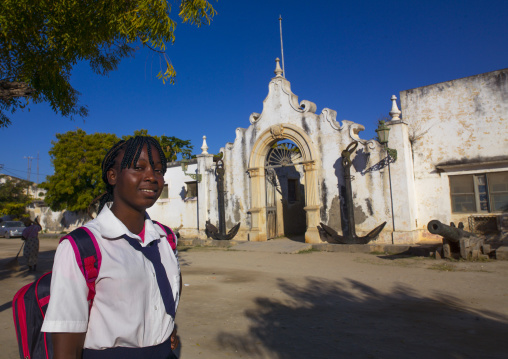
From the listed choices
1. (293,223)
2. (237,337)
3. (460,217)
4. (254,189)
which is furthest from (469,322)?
(293,223)

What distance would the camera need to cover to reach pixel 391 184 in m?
13.2

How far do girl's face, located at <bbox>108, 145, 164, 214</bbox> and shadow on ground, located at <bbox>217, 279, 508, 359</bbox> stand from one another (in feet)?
9.81

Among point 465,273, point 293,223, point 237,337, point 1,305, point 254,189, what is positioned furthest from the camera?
point 293,223

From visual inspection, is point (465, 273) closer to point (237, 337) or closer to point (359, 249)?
point (359, 249)

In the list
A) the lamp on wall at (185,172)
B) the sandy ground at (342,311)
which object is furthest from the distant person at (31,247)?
the lamp on wall at (185,172)

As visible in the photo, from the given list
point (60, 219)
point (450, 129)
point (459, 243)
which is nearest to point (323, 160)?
point (450, 129)

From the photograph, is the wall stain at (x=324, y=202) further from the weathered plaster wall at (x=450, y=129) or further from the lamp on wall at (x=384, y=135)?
the weathered plaster wall at (x=450, y=129)

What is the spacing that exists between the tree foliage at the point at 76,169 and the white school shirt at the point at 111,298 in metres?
24.6

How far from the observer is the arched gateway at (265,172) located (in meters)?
15.0

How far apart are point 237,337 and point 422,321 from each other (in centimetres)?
259

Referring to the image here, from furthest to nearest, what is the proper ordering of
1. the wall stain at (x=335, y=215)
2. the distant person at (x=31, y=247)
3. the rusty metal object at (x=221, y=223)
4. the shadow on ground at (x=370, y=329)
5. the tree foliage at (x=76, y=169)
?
1. the tree foliage at (x=76, y=169)
2. the rusty metal object at (x=221, y=223)
3. the wall stain at (x=335, y=215)
4. the distant person at (x=31, y=247)
5. the shadow on ground at (x=370, y=329)

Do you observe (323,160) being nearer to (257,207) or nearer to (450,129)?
(257,207)

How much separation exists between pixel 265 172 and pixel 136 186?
15.2 metres

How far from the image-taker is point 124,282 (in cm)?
169
